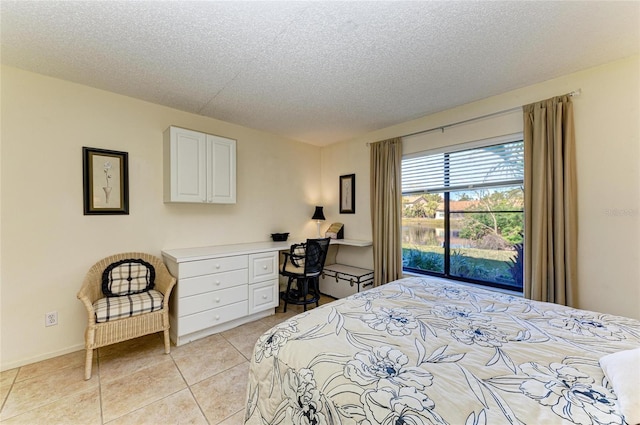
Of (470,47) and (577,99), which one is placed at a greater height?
(470,47)

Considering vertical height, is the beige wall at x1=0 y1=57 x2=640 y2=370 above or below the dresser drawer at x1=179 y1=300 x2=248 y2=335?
above

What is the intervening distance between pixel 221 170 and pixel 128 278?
1.44 meters

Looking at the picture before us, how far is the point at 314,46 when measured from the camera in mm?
1803

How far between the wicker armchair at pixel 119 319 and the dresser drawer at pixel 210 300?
160mm

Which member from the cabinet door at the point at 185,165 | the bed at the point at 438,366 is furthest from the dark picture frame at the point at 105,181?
the bed at the point at 438,366

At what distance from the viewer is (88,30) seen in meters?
1.64

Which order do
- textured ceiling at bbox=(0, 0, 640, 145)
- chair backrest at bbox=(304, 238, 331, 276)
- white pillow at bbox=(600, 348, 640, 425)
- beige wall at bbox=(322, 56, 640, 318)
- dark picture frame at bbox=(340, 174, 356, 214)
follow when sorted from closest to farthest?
white pillow at bbox=(600, 348, 640, 425) < textured ceiling at bbox=(0, 0, 640, 145) < beige wall at bbox=(322, 56, 640, 318) < chair backrest at bbox=(304, 238, 331, 276) < dark picture frame at bbox=(340, 174, 356, 214)

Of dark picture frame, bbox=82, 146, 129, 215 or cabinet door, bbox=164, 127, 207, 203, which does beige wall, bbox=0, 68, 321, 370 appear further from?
cabinet door, bbox=164, 127, 207, 203

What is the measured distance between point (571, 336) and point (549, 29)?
187cm

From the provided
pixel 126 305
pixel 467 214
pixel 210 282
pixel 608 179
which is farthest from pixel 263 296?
pixel 608 179

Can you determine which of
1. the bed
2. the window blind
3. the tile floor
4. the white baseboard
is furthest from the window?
the white baseboard

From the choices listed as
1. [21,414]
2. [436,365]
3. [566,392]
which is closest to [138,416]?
[21,414]

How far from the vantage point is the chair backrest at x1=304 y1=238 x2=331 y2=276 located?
9.86 ft

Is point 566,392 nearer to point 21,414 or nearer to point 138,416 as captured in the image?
point 138,416
